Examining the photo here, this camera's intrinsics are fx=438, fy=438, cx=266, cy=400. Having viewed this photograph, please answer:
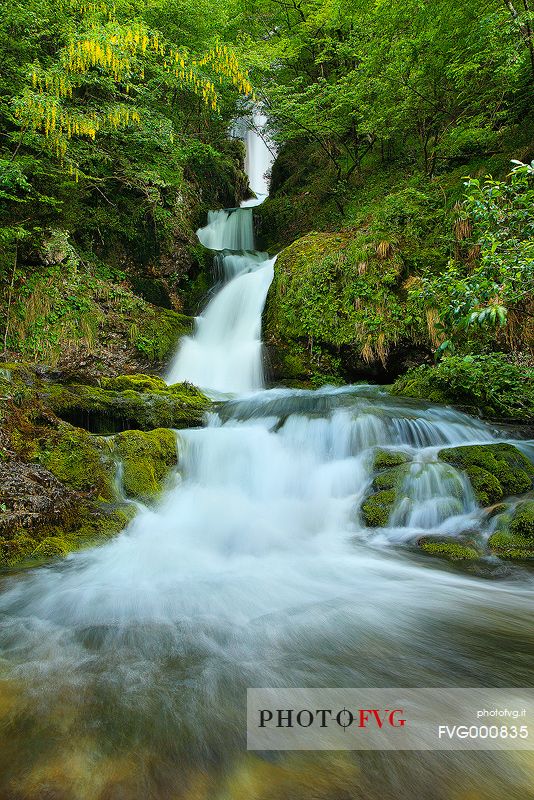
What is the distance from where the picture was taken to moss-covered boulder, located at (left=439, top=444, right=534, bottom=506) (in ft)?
14.7

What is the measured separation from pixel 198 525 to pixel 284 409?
2895 mm

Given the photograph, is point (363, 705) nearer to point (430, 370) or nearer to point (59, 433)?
point (59, 433)

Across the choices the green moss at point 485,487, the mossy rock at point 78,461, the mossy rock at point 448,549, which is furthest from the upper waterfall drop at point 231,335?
the mossy rock at point 448,549

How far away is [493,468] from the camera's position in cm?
467

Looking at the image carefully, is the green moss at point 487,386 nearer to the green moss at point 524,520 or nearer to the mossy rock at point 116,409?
the green moss at point 524,520

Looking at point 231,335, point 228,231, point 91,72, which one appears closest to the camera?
point 91,72

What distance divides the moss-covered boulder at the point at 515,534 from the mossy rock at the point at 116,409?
13.9ft

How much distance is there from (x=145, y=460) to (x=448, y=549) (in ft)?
10.8

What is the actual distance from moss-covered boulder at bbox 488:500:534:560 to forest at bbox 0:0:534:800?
0.11 ft

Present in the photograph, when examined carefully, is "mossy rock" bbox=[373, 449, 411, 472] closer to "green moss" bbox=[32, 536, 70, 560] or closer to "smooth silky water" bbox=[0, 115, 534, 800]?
"smooth silky water" bbox=[0, 115, 534, 800]

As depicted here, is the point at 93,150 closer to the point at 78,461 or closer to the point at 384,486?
the point at 78,461

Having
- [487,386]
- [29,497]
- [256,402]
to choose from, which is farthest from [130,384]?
[487,386]

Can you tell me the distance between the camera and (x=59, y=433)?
15.5 feet

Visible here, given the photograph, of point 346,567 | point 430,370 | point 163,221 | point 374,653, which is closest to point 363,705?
point 374,653
